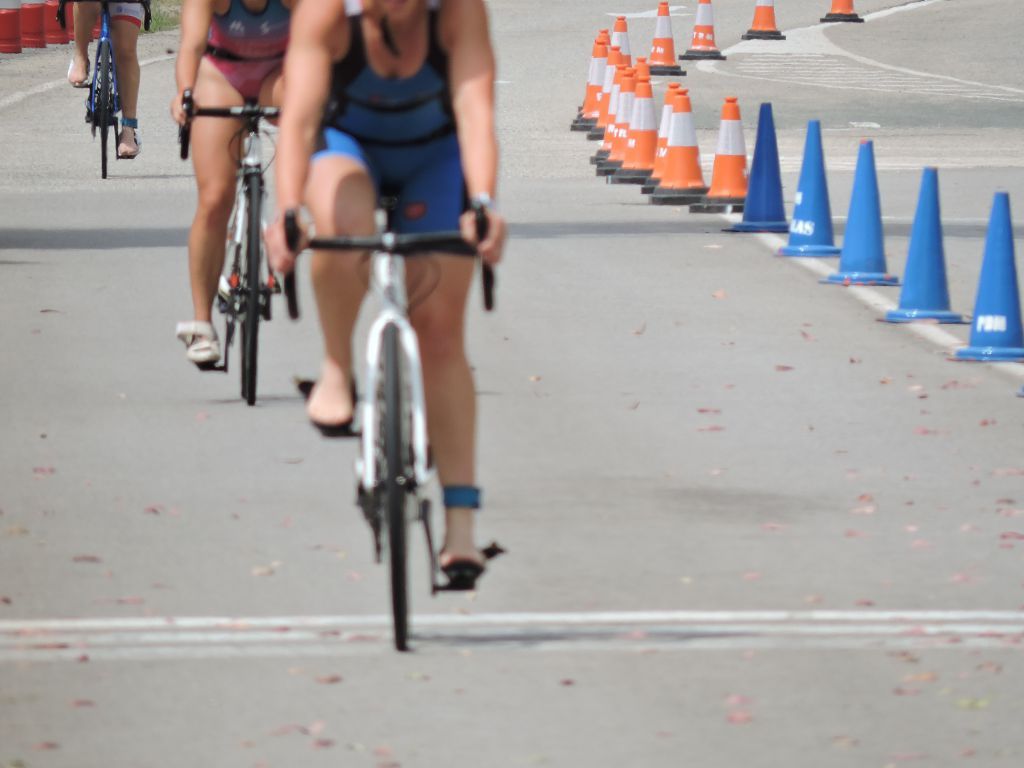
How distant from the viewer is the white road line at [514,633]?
6.99 meters

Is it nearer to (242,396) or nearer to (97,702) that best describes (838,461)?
(242,396)

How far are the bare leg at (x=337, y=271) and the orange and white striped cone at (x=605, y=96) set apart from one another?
17.0 meters

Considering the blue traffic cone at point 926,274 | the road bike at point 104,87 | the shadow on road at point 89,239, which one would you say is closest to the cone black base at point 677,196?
the shadow on road at point 89,239

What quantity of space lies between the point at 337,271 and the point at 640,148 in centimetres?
1402

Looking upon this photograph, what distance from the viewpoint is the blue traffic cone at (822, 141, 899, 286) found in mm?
14969

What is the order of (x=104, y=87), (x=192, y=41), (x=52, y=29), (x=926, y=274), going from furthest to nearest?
(x=52, y=29), (x=104, y=87), (x=926, y=274), (x=192, y=41)

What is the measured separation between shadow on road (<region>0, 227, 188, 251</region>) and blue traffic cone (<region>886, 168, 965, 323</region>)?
16.0ft

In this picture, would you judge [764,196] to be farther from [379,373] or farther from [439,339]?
[379,373]

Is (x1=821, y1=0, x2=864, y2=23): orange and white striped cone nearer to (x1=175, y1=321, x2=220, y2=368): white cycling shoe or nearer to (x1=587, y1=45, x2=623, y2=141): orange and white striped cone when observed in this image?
(x1=587, y1=45, x2=623, y2=141): orange and white striped cone

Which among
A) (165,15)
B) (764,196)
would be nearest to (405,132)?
(764,196)

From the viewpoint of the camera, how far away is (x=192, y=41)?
10445 millimetres

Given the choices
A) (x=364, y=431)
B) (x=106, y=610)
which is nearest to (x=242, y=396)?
(x=106, y=610)

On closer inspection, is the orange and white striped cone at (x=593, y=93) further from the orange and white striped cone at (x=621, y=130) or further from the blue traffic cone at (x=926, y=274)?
the blue traffic cone at (x=926, y=274)

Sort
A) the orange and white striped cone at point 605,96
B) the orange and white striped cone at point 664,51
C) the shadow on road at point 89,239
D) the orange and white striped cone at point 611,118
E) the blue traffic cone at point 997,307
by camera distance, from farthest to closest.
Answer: the orange and white striped cone at point 664,51
the orange and white striped cone at point 605,96
the orange and white striped cone at point 611,118
the shadow on road at point 89,239
the blue traffic cone at point 997,307
